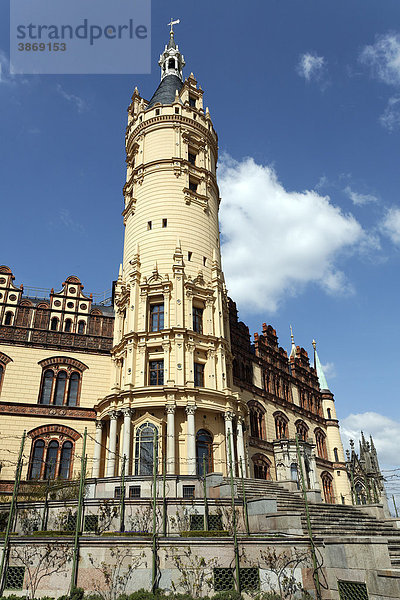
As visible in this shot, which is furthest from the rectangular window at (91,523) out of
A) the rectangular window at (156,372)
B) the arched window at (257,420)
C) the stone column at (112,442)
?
the arched window at (257,420)

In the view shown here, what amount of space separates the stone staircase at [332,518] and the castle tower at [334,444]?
28457 millimetres

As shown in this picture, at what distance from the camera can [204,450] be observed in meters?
30.7

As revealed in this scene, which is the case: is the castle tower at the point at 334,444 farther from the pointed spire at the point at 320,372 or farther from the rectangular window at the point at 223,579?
the rectangular window at the point at 223,579

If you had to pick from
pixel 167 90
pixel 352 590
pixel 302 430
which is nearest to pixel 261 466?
pixel 302 430

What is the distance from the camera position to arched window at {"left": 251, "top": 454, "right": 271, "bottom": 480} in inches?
1585

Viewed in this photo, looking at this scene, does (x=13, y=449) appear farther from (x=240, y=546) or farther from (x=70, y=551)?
(x=240, y=546)

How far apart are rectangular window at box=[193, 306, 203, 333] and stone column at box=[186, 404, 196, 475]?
21.9 feet

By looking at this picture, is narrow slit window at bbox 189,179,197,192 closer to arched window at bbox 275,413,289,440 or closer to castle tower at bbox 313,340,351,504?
arched window at bbox 275,413,289,440

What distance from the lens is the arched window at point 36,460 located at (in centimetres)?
3145

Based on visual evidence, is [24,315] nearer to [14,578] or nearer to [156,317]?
[156,317]

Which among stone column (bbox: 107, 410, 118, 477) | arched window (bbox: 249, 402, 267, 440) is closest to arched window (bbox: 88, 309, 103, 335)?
stone column (bbox: 107, 410, 118, 477)

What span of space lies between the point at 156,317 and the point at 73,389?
837cm

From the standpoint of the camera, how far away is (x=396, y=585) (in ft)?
44.9

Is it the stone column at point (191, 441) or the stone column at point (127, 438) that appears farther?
the stone column at point (127, 438)
